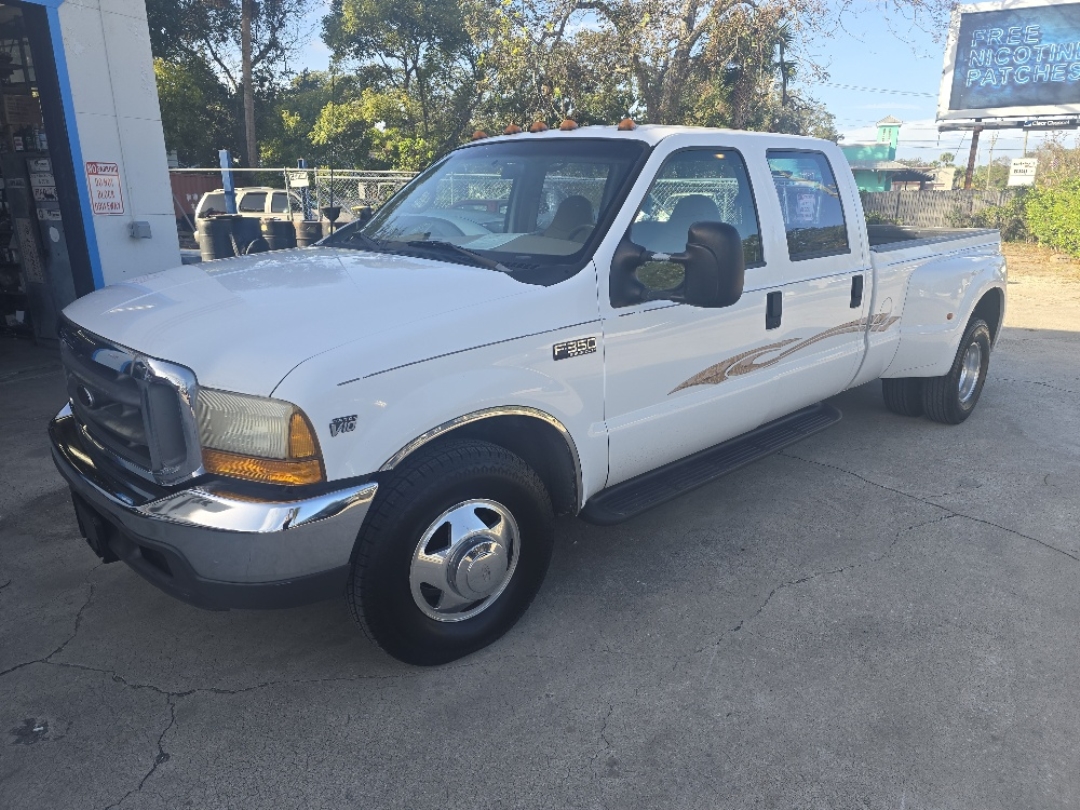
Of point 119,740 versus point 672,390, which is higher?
point 672,390

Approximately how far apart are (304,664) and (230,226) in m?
8.12

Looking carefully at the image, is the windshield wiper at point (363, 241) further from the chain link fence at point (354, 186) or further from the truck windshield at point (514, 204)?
the chain link fence at point (354, 186)

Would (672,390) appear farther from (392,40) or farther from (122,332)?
(392,40)

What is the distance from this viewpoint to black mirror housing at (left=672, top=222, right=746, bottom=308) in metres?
2.88

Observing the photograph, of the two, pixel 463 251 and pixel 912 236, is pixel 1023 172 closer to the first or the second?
pixel 912 236

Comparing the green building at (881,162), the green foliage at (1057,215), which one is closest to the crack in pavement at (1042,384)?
the green foliage at (1057,215)

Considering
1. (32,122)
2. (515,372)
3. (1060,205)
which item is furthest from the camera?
(1060,205)

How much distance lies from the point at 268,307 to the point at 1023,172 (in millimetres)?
23854

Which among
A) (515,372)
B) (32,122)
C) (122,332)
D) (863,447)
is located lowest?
(863,447)

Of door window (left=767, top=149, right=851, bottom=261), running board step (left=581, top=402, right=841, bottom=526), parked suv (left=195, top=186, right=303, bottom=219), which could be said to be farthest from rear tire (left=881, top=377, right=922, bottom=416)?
parked suv (left=195, top=186, right=303, bottom=219)

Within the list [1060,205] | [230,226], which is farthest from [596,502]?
[1060,205]

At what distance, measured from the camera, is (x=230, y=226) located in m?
9.85

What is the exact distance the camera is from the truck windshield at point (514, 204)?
3.27m

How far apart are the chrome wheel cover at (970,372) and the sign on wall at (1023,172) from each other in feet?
60.9
